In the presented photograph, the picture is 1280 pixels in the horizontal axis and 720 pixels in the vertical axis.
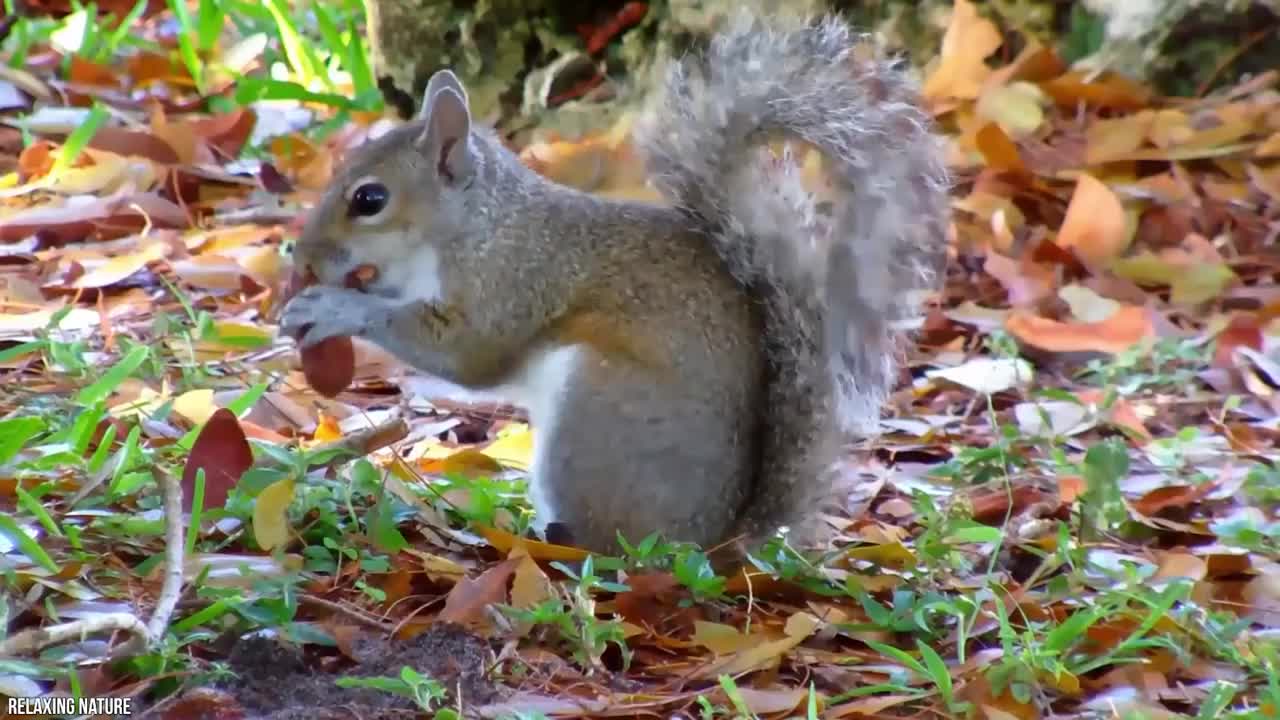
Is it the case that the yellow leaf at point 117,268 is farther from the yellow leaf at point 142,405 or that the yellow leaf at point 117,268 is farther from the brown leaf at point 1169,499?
the brown leaf at point 1169,499

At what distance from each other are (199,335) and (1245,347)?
212cm

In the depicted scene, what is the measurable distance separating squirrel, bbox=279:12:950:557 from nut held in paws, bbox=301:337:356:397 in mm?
153

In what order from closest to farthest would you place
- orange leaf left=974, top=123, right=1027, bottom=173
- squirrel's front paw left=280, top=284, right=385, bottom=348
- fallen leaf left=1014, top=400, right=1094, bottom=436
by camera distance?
1. squirrel's front paw left=280, top=284, right=385, bottom=348
2. fallen leaf left=1014, top=400, right=1094, bottom=436
3. orange leaf left=974, top=123, right=1027, bottom=173

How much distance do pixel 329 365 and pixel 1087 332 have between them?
1706mm

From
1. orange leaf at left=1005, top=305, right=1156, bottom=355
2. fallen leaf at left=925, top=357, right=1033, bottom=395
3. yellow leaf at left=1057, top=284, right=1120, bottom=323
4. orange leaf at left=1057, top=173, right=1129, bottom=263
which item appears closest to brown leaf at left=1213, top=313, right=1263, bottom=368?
orange leaf at left=1005, top=305, right=1156, bottom=355

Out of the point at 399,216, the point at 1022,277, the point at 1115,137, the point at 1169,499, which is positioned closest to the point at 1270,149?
the point at 1115,137

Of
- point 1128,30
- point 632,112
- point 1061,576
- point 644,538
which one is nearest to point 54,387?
point 644,538

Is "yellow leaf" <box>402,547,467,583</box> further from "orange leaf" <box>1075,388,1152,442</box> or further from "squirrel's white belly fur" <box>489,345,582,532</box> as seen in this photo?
"orange leaf" <box>1075,388,1152,442</box>

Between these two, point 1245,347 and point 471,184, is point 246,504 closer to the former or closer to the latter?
point 471,184

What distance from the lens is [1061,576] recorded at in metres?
2.75

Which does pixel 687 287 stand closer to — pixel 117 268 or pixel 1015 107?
pixel 117 268

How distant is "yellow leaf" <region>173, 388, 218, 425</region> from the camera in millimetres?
3111

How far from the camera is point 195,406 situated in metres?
3.13

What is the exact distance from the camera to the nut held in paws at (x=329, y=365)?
309cm
